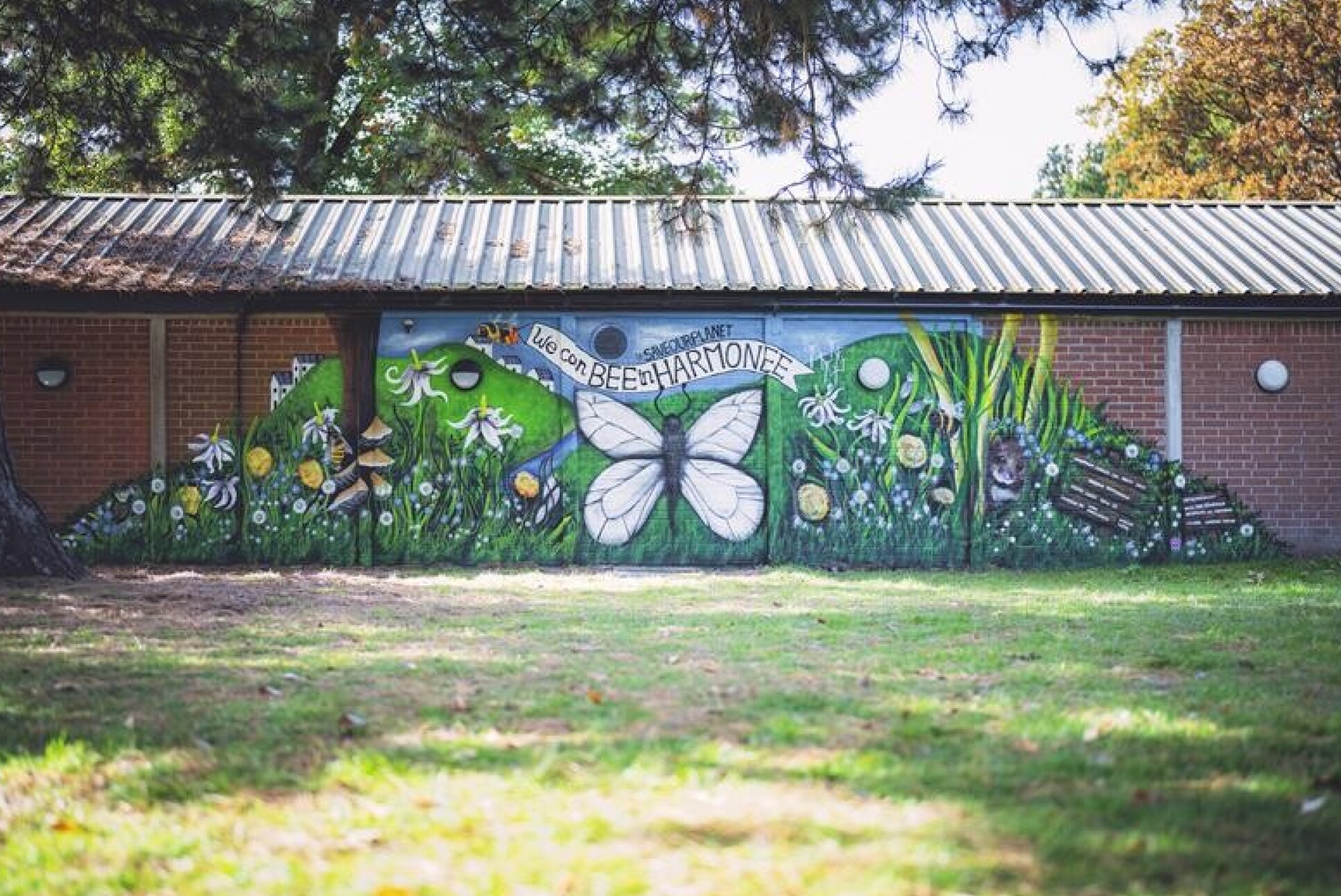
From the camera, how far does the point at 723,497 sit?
11922 millimetres

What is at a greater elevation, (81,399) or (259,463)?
(81,399)

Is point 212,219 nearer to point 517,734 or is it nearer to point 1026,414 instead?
point 1026,414

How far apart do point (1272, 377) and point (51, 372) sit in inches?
501

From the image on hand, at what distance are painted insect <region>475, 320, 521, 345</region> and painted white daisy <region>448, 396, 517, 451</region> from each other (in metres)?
0.63

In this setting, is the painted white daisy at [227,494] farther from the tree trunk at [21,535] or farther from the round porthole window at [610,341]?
the round porthole window at [610,341]

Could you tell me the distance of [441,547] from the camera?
38.9 ft

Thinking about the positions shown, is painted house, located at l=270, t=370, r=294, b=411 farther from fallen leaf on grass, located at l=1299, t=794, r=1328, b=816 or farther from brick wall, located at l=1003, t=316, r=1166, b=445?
fallen leaf on grass, located at l=1299, t=794, r=1328, b=816

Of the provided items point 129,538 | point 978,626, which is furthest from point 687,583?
point 129,538

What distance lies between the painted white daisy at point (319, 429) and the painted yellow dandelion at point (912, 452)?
19.2ft

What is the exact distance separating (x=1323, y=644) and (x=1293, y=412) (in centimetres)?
698

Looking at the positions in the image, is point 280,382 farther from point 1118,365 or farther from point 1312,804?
point 1312,804

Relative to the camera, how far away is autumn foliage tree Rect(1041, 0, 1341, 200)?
987 inches

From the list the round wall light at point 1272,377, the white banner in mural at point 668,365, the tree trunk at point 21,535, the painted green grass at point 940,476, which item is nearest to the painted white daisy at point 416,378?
the white banner in mural at point 668,365

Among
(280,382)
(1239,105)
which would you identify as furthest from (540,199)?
(1239,105)
